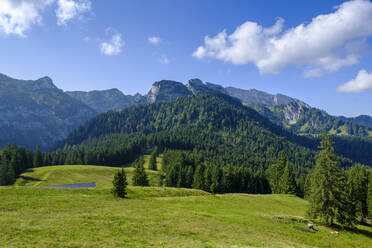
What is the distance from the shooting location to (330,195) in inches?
1610

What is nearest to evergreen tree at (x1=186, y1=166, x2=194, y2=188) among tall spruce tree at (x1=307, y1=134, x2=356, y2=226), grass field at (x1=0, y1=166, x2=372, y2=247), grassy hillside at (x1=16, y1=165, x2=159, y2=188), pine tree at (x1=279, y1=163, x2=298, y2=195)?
grassy hillside at (x1=16, y1=165, x2=159, y2=188)

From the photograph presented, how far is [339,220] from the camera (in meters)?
40.7

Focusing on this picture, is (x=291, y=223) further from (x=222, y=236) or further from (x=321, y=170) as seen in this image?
(x=222, y=236)

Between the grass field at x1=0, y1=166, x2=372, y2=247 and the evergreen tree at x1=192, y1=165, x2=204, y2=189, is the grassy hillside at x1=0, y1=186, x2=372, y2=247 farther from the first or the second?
the evergreen tree at x1=192, y1=165, x2=204, y2=189

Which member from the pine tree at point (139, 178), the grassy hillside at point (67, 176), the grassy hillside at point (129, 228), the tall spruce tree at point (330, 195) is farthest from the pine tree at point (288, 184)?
the grassy hillside at point (67, 176)

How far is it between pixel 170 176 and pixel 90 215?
8156 centimetres

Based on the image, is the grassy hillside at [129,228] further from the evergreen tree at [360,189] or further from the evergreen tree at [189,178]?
the evergreen tree at [189,178]

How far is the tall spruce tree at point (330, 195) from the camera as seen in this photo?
134 ft

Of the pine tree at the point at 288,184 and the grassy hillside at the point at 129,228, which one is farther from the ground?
the grassy hillside at the point at 129,228

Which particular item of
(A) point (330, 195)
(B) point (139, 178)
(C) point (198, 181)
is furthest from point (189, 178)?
(A) point (330, 195)

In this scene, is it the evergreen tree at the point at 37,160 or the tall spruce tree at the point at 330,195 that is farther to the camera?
the evergreen tree at the point at 37,160

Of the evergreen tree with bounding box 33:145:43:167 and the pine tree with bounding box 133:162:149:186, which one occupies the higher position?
the evergreen tree with bounding box 33:145:43:167

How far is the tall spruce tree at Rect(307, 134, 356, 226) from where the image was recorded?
40906 millimetres

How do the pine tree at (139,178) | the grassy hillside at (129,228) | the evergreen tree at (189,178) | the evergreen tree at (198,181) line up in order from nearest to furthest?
1. the grassy hillside at (129,228)
2. the pine tree at (139,178)
3. the evergreen tree at (198,181)
4. the evergreen tree at (189,178)
